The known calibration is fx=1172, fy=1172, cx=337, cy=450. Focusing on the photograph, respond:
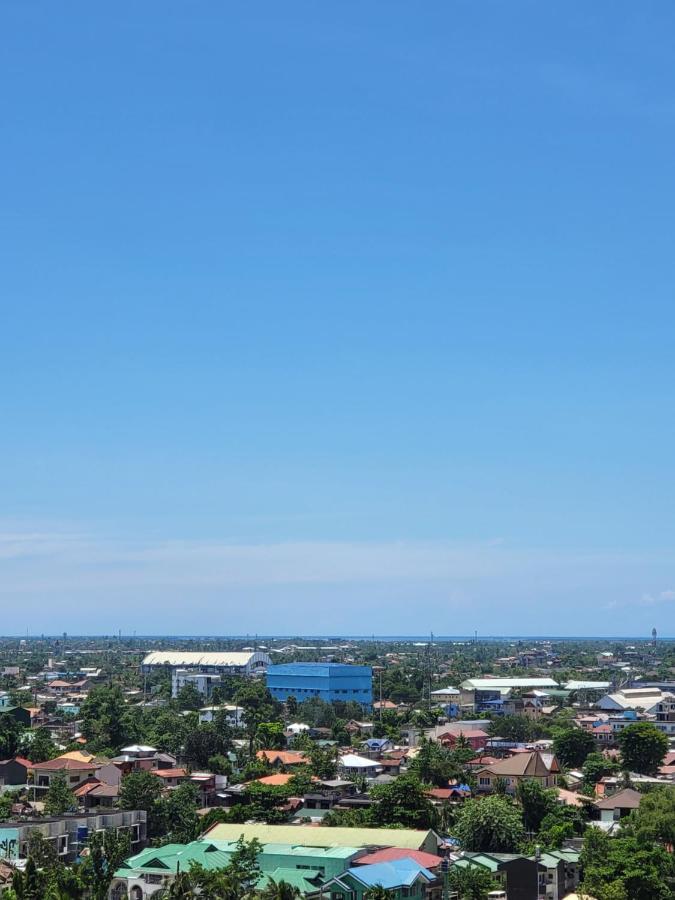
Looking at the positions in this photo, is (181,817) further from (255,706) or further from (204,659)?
(204,659)

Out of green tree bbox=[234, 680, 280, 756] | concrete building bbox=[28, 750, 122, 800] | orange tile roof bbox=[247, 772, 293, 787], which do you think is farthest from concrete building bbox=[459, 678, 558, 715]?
concrete building bbox=[28, 750, 122, 800]

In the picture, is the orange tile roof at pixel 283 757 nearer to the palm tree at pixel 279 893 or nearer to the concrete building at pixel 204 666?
the palm tree at pixel 279 893

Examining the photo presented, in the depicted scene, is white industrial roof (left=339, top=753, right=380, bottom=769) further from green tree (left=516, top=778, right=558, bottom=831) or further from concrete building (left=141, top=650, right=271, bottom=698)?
concrete building (left=141, top=650, right=271, bottom=698)

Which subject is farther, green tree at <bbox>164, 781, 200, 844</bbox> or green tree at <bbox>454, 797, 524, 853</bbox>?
green tree at <bbox>164, 781, 200, 844</bbox>

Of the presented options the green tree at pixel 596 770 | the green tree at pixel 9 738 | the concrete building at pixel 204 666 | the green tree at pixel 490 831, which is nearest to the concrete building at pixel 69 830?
the green tree at pixel 490 831

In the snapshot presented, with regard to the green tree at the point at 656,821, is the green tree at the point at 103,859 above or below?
below

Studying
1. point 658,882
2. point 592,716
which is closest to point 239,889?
point 658,882
